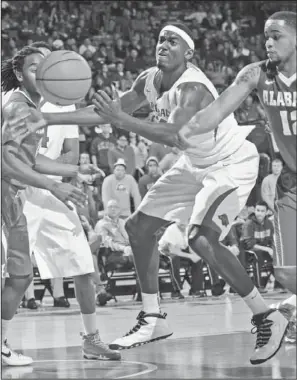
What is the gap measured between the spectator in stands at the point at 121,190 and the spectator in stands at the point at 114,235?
241 mm

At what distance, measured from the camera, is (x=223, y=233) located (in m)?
6.84

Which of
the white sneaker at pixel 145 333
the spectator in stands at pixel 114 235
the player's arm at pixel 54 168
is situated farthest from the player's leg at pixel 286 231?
the spectator in stands at pixel 114 235

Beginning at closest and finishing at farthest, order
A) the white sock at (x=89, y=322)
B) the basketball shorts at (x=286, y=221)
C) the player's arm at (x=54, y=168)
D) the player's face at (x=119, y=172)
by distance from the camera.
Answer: the basketball shorts at (x=286, y=221) → the player's arm at (x=54, y=168) → the white sock at (x=89, y=322) → the player's face at (x=119, y=172)

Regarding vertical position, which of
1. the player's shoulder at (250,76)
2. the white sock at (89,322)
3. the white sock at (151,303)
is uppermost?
the player's shoulder at (250,76)

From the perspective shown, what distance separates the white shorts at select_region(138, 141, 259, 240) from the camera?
665 centimetres

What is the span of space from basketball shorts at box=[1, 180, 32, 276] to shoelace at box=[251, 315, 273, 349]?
1.54m

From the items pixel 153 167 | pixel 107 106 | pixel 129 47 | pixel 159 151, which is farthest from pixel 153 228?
pixel 129 47

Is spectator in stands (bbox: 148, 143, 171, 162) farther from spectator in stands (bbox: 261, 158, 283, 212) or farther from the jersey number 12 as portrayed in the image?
the jersey number 12

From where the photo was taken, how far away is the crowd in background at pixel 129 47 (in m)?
13.1

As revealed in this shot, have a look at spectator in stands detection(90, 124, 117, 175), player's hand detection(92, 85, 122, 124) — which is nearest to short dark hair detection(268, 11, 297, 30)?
player's hand detection(92, 85, 122, 124)

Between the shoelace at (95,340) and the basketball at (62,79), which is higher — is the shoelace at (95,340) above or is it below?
below

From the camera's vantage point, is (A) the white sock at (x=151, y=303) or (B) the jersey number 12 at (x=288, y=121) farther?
(A) the white sock at (x=151, y=303)

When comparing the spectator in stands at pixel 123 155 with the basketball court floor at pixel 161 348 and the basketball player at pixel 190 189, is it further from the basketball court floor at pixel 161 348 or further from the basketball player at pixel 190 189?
the basketball player at pixel 190 189

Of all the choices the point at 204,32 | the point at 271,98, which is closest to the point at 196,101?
the point at 271,98
